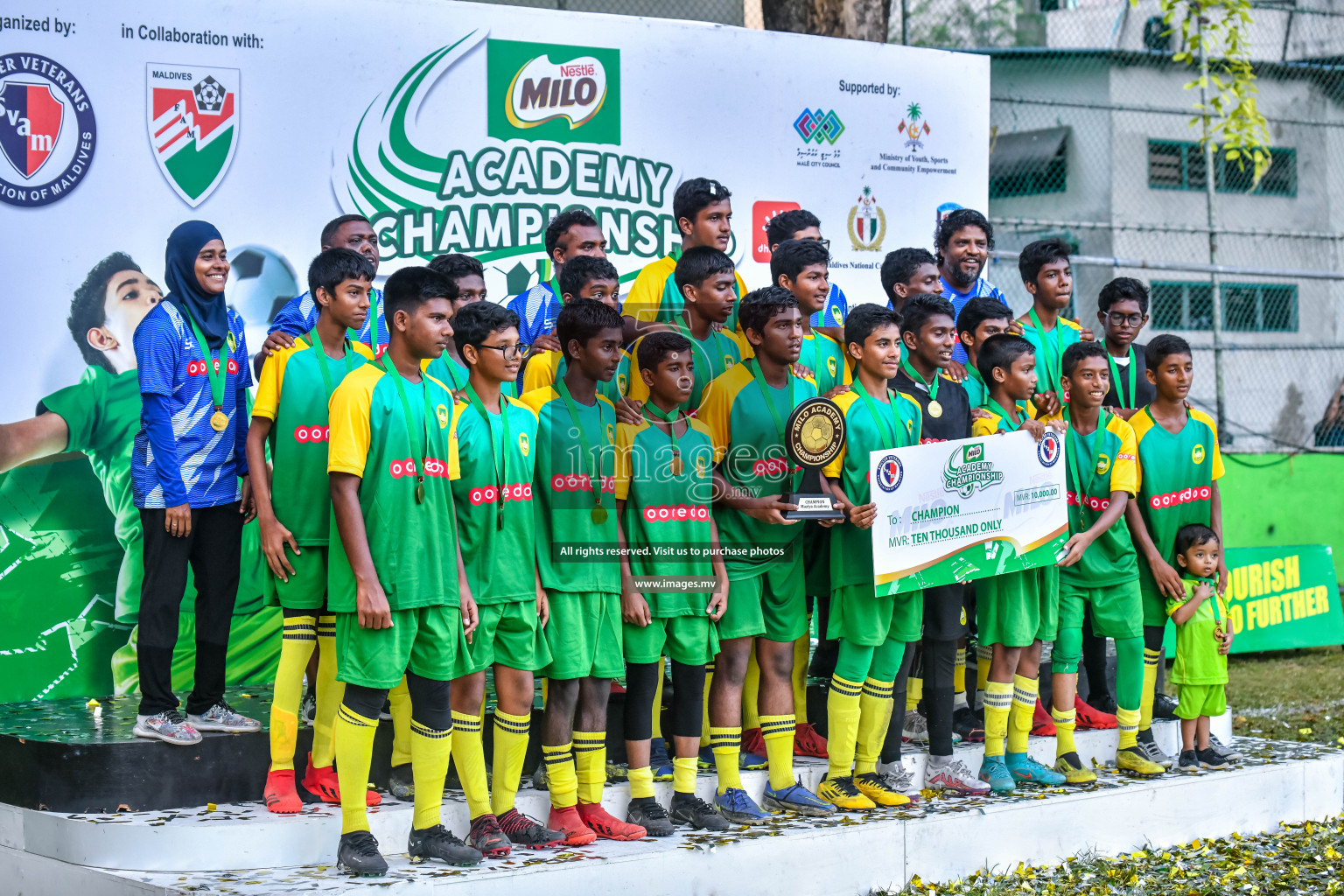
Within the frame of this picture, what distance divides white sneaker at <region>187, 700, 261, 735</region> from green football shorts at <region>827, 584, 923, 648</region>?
230 centimetres

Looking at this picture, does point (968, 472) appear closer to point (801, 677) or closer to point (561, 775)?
point (801, 677)

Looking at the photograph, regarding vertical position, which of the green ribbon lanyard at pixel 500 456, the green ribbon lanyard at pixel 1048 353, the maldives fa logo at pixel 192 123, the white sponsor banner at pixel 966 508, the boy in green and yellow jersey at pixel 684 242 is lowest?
the white sponsor banner at pixel 966 508

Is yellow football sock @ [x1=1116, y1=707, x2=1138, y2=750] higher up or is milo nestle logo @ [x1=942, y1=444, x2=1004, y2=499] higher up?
milo nestle logo @ [x1=942, y1=444, x2=1004, y2=499]

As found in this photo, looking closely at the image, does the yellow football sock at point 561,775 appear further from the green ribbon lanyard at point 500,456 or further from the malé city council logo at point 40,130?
the malé city council logo at point 40,130

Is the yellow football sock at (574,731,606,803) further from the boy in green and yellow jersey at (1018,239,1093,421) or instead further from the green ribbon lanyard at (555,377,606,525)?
the boy in green and yellow jersey at (1018,239,1093,421)

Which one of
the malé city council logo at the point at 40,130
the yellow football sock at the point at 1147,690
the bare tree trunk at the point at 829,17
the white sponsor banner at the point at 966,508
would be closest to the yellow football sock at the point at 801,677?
the white sponsor banner at the point at 966,508

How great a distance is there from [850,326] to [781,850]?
6.81ft

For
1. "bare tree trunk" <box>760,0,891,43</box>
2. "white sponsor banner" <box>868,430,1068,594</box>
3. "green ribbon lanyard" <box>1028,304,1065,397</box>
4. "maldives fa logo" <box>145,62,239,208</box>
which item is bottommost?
"white sponsor banner" <box>868,430,1068,594</box>

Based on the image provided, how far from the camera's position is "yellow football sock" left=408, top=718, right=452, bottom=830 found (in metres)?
4.79

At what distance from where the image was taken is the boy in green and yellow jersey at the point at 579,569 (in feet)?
16.8

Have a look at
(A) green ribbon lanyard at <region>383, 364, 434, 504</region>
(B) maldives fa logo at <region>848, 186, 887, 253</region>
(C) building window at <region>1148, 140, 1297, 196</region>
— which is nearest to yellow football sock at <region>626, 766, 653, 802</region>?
(A) green ribbon lanyard at <region>383, 364, 434, 504</region>

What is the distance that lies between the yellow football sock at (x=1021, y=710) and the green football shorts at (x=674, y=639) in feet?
5.26

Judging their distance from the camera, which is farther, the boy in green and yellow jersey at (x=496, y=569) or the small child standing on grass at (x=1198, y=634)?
the small child standing on grass at (x=1198, y=634)

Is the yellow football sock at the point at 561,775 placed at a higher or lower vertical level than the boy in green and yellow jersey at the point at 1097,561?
lower
